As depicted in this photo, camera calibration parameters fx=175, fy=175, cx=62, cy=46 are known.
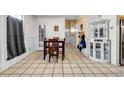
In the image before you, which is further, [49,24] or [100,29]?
[49,24]

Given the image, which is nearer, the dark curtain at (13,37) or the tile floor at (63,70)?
the tile floor at (63,70)

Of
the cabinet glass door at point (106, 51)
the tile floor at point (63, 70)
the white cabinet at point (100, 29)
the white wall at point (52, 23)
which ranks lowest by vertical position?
the tile floor at point (63, 70)

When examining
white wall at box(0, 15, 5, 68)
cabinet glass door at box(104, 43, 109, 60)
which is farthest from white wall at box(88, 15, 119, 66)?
white wall at box(0, 15, 5, 68)

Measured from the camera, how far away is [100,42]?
677 centimetres

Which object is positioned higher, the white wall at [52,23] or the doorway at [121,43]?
the white wall at [52,23]

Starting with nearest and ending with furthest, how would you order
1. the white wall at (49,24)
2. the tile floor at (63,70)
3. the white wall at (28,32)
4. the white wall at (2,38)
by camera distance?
the tile floor at (63,70) → the white wall at (2,38) → the white wall at (28,32) → the white wall at (49,24)

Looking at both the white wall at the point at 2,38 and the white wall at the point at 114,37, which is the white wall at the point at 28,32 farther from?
the white wall at the point at 114,37

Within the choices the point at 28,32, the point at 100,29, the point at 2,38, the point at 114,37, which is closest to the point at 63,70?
the point at 2,38

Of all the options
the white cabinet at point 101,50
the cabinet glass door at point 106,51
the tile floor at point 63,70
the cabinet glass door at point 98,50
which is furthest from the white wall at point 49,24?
the tile floor at point 63,70

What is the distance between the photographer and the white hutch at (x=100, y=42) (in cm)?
660

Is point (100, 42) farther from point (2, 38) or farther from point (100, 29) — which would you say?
point (2, 38)
